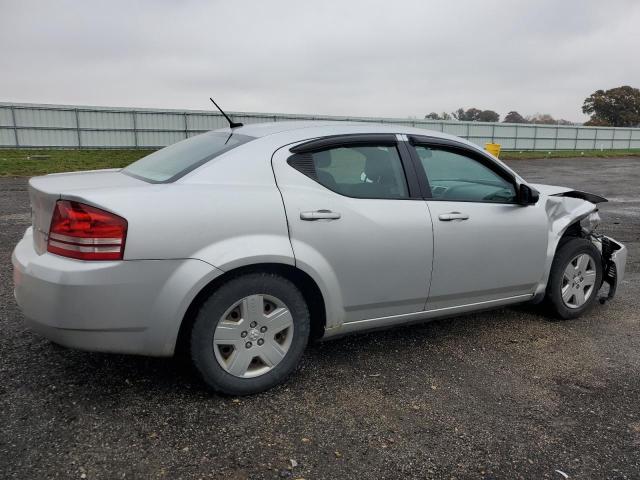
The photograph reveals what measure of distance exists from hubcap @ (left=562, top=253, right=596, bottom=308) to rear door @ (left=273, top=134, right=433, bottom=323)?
1.57 m

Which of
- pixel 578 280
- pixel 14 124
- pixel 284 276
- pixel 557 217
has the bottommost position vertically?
pixel 578 280

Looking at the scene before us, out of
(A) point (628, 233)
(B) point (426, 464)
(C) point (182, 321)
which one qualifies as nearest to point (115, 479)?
(C) point (182, 321)

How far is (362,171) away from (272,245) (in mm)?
871

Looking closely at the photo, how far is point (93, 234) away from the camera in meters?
2.59

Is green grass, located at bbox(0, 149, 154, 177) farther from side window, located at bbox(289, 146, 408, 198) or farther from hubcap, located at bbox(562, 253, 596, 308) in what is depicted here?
hubcap, located at bbox(562, 253, 596, 308)

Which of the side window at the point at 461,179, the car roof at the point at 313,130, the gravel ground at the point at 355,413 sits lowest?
the gravel ground at the point at 355,413

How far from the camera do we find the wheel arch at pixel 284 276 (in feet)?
9.27

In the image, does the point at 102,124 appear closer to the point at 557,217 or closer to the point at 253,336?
the point at 557,217

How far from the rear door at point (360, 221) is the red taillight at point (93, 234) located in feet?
2.97

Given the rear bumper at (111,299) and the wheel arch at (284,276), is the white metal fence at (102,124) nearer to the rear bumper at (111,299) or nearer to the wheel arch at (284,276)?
the wheel arch at (284,276)

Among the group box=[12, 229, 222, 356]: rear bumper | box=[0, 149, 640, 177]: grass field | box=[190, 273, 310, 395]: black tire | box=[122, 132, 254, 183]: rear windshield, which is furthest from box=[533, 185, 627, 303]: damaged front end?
box=[0, 149, 640, 177]: grass field

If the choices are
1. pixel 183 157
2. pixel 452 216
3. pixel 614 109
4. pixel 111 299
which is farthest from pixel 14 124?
pixel 614 109

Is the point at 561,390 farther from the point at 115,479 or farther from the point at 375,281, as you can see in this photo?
the point at 115,479

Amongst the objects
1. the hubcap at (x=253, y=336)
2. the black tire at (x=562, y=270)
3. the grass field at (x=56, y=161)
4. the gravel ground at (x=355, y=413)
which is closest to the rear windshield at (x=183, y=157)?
the hubcap at (x=253, y=336)
